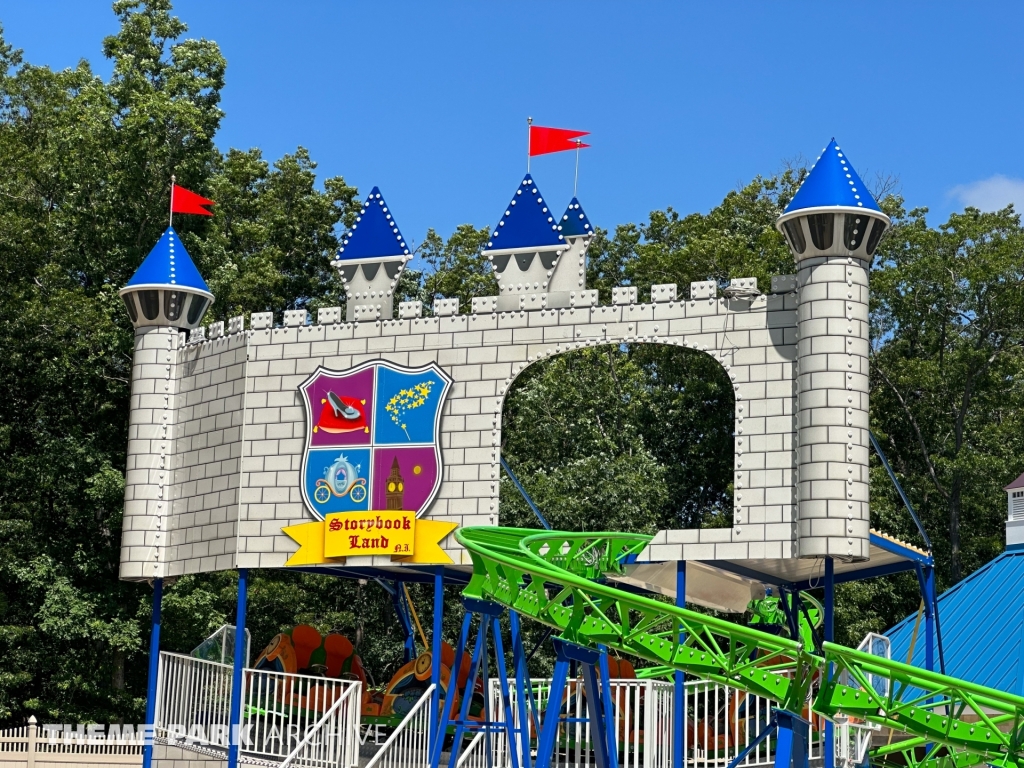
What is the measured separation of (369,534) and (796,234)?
21.5 ft

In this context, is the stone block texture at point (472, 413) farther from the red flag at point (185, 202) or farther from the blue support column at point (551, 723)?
the blue support column at point (551, 723)

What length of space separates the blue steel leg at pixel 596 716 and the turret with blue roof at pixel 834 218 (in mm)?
5663

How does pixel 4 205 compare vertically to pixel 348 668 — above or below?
above

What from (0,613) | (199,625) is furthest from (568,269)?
(0,613)

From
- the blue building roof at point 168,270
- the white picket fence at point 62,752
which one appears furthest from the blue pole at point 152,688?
the blue building roof at point 168,270

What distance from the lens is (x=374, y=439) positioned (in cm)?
2023

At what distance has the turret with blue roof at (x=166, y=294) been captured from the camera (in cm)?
2248

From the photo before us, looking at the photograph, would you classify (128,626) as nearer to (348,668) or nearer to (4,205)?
(348,668)

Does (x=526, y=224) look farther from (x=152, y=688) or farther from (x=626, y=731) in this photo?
(x=152, y=688)

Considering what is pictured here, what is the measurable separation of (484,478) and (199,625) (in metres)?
11.3

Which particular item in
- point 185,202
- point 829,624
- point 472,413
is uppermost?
point 185,202

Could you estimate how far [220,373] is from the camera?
21.6 m

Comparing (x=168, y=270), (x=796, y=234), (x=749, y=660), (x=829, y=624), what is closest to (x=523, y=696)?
(x=749, y=660)

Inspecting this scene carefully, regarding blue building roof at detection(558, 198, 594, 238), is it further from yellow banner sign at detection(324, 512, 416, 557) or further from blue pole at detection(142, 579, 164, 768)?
blue pole at detection(142, 579, 164, 768)
